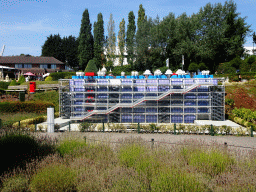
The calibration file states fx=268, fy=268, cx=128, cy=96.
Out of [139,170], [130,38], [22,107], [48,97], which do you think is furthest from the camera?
[130,38]

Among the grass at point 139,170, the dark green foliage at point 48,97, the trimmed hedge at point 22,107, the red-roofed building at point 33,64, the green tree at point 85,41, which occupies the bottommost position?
the grass at point 139,170

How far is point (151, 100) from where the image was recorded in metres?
31.6

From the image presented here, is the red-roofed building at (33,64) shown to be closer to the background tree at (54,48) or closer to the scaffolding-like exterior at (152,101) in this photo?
the background tree at (54,48)

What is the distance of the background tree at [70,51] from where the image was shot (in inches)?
3777

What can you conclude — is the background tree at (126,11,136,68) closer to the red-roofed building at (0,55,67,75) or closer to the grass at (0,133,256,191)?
the red-roofed building at (0,55,67,75)

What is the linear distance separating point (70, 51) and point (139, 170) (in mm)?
90472

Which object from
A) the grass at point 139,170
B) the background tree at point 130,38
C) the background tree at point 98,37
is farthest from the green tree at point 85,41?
the grass at point 139,170

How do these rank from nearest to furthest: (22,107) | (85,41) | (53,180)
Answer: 1. (53,180)
2. (22,107)
3. (85,41)

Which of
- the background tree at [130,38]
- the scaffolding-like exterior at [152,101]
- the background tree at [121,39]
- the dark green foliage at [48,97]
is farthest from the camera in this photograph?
the background tree at [121,39]

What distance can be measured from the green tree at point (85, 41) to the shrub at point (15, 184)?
2585 inches

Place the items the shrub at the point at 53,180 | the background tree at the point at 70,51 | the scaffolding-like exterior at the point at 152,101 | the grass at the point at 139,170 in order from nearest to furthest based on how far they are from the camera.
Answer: the grass at the point at 139,170 < the shrub at the point at 53,180 < the scaffolding-like exterior at the point at 152,101 < the background tree at the point at 70,51

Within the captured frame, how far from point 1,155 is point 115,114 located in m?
21.1

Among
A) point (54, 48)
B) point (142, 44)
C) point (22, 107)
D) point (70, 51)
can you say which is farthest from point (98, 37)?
point (22, 107)

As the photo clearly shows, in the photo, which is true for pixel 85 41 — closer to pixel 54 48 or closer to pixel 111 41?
pixel 111 41
